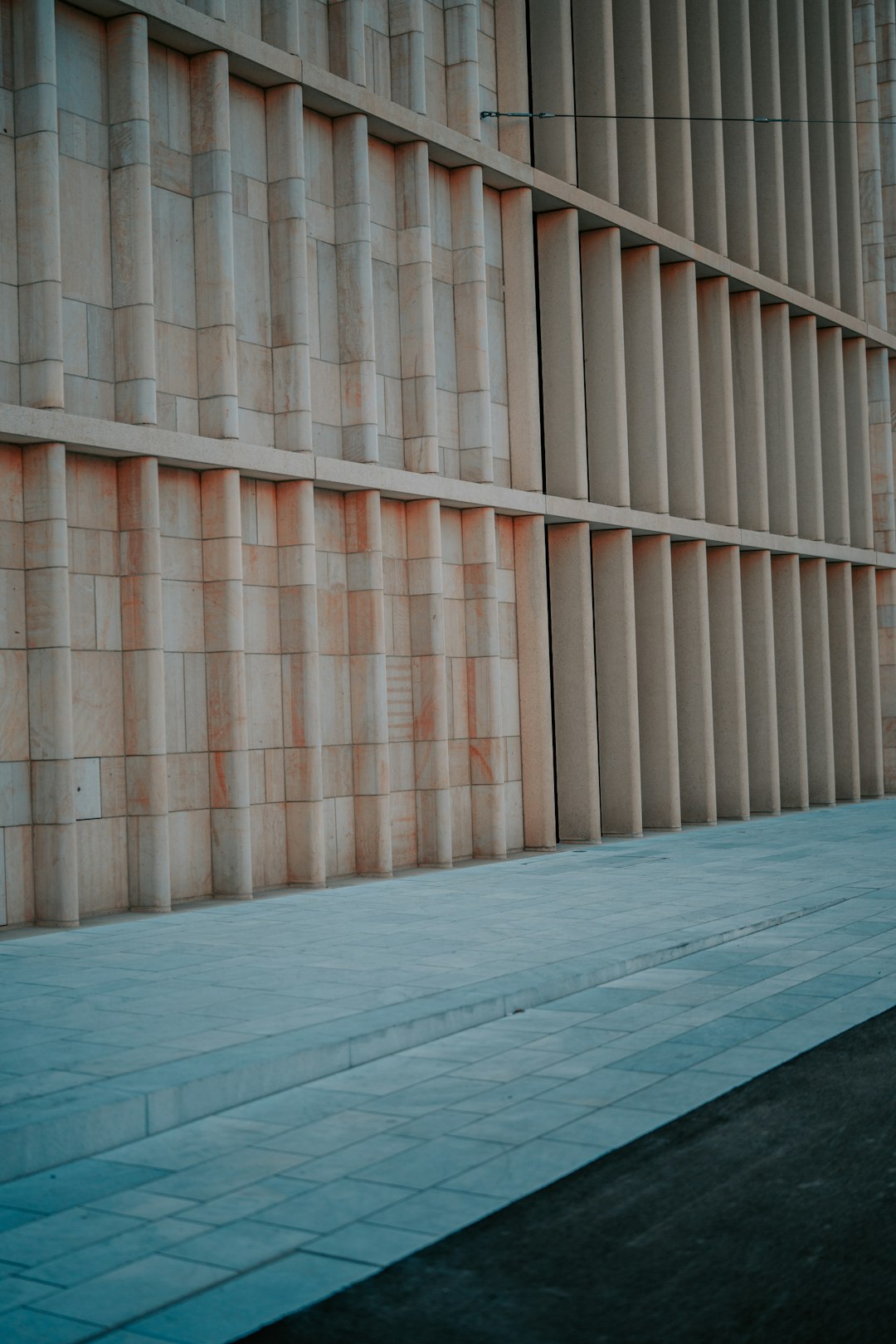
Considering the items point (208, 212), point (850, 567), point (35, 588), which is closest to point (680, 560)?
point (850, 567)

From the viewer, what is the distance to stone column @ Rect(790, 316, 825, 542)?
2892 centimetres

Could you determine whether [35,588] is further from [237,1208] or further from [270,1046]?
[237,1208]

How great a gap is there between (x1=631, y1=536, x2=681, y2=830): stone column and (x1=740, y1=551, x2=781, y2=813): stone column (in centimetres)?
336

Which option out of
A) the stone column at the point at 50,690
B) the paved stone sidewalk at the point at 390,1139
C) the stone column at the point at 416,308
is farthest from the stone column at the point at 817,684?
the stone column at the point at 50,690

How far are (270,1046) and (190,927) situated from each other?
5.63m

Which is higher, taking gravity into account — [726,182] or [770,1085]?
[726,182]

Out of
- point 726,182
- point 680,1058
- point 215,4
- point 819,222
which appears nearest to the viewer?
point 680,1058

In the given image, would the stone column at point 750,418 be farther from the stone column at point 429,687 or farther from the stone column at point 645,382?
the stone column at point 429,687

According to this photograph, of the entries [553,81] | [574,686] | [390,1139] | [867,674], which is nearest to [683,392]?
[553,81]

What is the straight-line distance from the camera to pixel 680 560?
2505 centimetres

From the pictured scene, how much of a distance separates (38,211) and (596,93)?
11657 mm

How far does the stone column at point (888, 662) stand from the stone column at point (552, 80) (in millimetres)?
13501

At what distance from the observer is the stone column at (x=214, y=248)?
1585 cm

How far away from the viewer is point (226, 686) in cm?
1573
